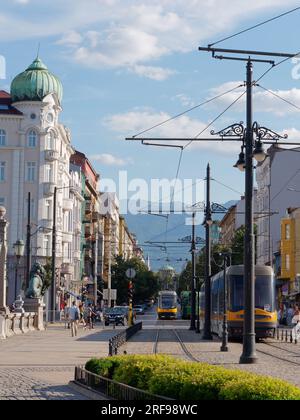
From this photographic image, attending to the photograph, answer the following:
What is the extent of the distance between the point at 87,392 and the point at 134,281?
341 feet

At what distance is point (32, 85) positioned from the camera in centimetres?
8450

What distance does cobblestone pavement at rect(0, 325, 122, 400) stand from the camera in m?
15.4

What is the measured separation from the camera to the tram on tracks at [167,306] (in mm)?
90500

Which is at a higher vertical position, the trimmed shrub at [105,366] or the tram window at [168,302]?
the tram window at [168,302]

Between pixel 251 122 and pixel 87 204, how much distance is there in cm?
9814

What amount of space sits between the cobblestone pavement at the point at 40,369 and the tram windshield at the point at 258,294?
7.31 meters

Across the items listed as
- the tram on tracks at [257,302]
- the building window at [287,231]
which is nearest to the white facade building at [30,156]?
the building window at [287,231]

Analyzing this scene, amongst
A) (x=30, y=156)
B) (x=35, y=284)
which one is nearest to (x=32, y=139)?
(x=30, y=156)

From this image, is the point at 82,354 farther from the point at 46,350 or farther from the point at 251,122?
the point at 251,122

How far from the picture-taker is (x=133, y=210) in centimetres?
5572

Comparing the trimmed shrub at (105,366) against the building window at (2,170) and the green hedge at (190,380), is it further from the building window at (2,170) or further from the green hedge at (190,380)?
the building window at (2,170)

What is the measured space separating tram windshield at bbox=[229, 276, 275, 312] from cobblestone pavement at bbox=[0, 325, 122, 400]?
7306mm

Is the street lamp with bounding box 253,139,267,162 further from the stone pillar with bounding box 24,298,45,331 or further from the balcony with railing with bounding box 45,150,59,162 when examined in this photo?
the balcony with railing with bounding box 45,150,59,162
